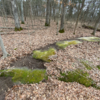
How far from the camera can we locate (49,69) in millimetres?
4301

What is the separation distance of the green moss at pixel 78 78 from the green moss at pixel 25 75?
45.8 inches

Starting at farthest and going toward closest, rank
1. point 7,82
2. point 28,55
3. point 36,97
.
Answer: point 28,55 < point 7,82 < point 36,97

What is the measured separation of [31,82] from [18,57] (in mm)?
2454

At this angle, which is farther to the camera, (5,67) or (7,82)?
(5,67)

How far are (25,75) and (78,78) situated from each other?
325 centimetres

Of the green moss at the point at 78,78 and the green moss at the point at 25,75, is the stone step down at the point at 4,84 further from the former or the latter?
the green moss at the point at 78,78

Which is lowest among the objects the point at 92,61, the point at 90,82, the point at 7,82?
the point at 90,82

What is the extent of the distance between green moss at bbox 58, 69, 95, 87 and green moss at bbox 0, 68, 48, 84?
116cm

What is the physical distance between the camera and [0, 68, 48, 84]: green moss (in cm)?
367

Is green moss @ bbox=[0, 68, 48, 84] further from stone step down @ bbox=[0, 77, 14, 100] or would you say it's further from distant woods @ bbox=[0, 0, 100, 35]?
distant woods @ bbox=[0, 0, 100, 35]

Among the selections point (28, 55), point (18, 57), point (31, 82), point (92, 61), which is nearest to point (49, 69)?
point (31, 82)

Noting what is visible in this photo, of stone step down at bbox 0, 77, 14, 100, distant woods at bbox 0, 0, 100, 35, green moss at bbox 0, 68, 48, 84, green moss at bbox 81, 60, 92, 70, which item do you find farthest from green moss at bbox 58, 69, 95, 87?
distant woods at bbox 0, 0, 100, 35

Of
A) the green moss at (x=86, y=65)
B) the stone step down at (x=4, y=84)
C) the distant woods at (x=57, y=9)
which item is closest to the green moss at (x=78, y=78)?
the green moss at (x=86, y=65)

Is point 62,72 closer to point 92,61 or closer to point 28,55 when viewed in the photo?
point 92,61
